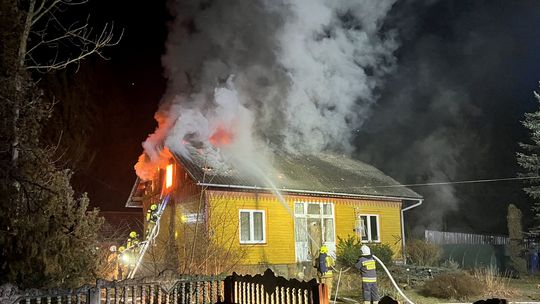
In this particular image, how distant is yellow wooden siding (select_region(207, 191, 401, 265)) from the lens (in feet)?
53.9

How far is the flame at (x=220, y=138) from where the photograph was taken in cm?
1916

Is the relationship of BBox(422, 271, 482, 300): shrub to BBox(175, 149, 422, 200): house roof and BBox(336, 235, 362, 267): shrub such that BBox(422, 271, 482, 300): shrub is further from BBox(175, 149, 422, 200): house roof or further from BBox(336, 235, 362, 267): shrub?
BBox(175, 149, 422, 200): house roof

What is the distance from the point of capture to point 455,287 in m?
12.8

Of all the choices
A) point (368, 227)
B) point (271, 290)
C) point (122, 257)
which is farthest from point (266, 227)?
point (271, 290)

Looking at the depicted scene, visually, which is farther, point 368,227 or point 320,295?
point 368,227

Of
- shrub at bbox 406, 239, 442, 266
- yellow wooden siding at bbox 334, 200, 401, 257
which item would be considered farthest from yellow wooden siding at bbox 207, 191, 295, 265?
shrub at bbox 406, 239, 442, 266

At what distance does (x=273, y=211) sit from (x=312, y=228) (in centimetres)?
213

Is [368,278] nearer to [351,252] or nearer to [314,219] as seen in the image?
[351,252]

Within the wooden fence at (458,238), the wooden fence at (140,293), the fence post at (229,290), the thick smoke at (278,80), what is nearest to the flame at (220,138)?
the thick smoke at (278,80)

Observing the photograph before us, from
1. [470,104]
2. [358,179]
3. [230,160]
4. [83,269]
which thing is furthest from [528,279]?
[470,104]

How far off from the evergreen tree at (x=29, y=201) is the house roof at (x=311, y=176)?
23.9ft

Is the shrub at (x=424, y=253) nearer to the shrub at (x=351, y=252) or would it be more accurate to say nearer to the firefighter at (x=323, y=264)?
the shrub at (x=351, y=252)

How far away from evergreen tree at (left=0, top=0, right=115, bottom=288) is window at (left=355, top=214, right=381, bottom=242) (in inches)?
522

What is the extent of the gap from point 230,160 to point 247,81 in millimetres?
4591
